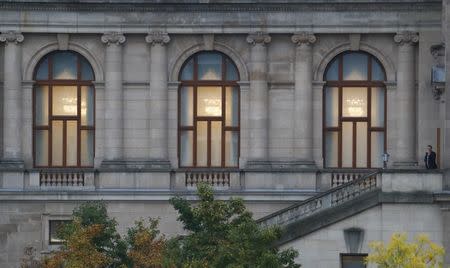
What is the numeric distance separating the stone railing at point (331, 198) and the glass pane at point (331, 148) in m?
8.21

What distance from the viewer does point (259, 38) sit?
96.9 m

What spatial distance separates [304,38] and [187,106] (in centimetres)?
528

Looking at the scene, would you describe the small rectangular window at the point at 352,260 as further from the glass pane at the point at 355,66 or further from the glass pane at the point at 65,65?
the glass pane at the point at 65,65

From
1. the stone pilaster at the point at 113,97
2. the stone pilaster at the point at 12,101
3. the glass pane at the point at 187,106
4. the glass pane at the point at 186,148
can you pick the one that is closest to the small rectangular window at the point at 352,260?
the glass pane at the point at 186,148

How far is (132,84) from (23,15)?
16.4 ft

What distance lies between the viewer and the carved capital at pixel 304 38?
96750mm

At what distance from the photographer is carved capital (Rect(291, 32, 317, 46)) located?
96750 millimetres

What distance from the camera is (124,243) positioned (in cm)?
8612

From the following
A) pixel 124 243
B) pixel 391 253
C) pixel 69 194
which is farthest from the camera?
pixel 69 194

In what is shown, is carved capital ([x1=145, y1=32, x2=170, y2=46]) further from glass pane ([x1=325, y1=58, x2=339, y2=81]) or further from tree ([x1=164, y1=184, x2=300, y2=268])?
tree ([x1=164, y1=184, x2=300, y2=268])

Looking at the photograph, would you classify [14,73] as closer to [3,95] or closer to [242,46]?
[3,95]

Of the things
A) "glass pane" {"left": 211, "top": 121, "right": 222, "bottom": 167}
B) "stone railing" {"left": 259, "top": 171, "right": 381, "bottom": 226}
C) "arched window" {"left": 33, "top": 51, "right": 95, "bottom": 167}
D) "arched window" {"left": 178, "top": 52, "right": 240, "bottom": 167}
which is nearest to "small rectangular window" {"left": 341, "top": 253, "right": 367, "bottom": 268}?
"stone railing" {"left": 259, "top": 171, "right": 381, "bottom": 226}

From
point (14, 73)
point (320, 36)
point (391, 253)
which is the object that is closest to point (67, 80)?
point (14, 73)

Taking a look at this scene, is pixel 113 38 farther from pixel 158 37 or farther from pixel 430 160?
pixel 430 160
